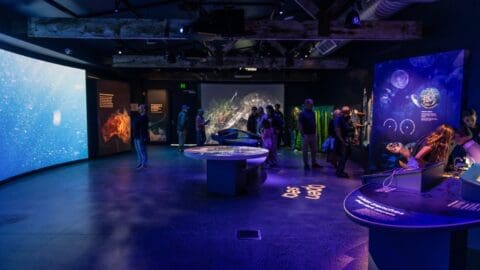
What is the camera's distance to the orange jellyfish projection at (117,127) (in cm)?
1109

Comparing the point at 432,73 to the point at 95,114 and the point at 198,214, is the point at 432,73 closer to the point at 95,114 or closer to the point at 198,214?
the point at 198,214

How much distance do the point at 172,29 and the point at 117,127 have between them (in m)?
6.57

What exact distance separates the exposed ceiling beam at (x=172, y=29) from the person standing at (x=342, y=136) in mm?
1798

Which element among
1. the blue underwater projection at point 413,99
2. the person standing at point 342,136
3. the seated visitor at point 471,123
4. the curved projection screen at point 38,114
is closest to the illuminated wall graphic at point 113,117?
the curved projection screen at point 38,114

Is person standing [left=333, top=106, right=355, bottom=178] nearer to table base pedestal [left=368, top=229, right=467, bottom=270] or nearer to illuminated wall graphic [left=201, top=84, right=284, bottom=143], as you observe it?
table base pedestal [left=368, top=229, right=467, bottom=270]

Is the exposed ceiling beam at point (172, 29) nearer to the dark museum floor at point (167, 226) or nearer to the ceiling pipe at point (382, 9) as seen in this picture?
the ceiling pipe at point (382, 9)

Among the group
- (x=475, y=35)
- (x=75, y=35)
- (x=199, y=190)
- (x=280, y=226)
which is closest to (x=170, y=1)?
(x=75, y=35)

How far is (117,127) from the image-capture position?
11.7 metres

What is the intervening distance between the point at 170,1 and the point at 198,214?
4154 millimetres

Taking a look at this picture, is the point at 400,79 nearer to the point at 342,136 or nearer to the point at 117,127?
the point at 342,136

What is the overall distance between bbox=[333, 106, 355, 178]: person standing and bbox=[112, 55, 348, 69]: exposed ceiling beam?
3550mm

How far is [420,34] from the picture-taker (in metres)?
6.26

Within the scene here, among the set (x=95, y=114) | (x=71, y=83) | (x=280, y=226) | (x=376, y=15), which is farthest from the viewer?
(x=95, y=114)

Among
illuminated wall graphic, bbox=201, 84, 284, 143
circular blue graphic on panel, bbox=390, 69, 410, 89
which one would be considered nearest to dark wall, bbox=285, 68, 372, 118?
illuminated wall graphic, bbox=201, 84, 284, 143
